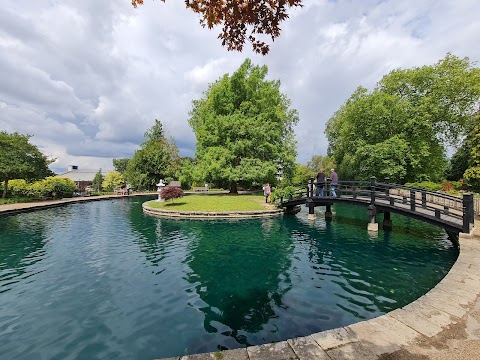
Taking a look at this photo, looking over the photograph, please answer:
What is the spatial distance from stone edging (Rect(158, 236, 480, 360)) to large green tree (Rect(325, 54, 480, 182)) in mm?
28495

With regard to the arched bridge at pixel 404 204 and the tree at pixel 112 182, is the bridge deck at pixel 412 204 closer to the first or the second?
the arched bridge at pixel 404 204

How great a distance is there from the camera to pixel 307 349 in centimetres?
368

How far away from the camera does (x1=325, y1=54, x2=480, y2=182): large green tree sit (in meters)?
29.8

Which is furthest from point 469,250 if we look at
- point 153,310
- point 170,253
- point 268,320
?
point 170,253

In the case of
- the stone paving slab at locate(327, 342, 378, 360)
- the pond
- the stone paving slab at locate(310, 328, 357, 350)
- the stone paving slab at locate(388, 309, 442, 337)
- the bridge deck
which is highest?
the bridge deck

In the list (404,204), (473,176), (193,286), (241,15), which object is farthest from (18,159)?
(473,176)

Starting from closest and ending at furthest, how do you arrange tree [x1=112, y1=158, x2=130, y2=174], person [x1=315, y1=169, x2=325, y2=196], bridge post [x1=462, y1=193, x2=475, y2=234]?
bridge post [x1=462, y1=193, x2=475, y2=234], person [x1=315, y1=169, x2=325, y2=196], tree [x1=112, y1=158, x2=130, y2=174]

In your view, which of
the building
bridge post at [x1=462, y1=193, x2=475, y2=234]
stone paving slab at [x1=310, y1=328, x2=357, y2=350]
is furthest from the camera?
the building

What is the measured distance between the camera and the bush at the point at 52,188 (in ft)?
112

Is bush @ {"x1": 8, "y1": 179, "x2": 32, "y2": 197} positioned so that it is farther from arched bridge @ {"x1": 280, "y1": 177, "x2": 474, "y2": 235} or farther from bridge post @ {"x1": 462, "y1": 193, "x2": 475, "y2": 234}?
bridge post @ {"x1": 462, "y1": 193, "x2": 475, "y2": 234}

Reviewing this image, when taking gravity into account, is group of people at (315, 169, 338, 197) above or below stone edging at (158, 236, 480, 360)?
above

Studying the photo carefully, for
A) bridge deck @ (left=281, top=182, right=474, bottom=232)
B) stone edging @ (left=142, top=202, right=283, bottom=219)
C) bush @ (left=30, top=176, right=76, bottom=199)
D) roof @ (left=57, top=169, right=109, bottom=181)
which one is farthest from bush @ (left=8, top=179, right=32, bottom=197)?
roof @ (left=57, top=169, right=109, bottom=181)

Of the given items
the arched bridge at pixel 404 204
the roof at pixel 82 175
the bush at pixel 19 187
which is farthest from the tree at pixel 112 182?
the arched bridge at pixel 404 204

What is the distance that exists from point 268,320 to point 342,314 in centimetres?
195
